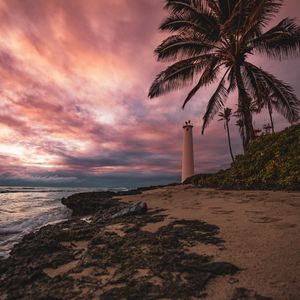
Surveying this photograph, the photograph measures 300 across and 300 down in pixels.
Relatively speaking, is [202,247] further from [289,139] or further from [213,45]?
[213,45]

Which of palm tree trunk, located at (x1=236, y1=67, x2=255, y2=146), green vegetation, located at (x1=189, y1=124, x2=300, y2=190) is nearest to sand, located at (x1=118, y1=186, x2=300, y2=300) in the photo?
green vegetation, located at (x1=189, y1=124, x2=300, y2=190)

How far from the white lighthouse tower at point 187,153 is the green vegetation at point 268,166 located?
31.3 feet

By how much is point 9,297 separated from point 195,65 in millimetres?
12161

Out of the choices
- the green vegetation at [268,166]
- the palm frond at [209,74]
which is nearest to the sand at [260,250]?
the green vegetation at [268,166]

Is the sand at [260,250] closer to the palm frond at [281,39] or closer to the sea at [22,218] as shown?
A: the sea at [22,218]

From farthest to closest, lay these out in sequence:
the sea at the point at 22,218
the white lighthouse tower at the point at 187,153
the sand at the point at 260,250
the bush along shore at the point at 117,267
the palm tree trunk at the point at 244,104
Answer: the white lighthouse tower at the point at 187,153
the palm tree trunk at the point at 244,104
the sea at the point at 22,218
the bush along shore at the point at 117,267
the sand at the point at 260,250

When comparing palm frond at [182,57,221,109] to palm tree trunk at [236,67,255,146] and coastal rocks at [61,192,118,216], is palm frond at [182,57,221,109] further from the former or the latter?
coastal rocks at [61,192,118,216]

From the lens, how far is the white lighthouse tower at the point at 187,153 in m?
21.3

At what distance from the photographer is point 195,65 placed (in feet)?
41.0

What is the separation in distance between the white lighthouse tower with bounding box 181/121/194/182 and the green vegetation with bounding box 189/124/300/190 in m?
9.53

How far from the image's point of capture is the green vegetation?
8.06 meters

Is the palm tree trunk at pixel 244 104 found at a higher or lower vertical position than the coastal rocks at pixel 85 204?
higher

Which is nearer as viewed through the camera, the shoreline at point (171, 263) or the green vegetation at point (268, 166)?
the shoreline at point (171, 263)

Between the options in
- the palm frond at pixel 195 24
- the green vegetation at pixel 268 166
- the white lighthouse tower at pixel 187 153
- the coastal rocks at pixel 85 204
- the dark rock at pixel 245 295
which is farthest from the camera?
the white lighthouse tower at pixel 187 153
